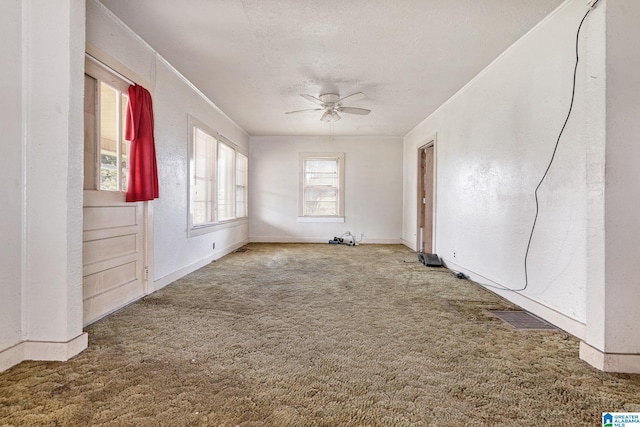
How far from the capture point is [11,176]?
5.91 ft

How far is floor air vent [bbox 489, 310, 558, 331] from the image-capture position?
8.14 feet

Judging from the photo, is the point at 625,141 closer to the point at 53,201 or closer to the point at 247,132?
the point at 53,201

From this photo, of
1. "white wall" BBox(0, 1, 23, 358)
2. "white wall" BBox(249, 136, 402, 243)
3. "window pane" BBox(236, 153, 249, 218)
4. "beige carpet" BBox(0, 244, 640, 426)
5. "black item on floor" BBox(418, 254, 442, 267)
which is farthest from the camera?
"white wall" BBox(249, 136, 402, 243)

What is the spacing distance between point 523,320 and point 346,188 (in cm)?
546

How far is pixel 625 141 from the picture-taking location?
1806mm

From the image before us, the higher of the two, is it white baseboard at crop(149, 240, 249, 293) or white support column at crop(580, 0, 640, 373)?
white support column at crop(580, 0, 640, 373)

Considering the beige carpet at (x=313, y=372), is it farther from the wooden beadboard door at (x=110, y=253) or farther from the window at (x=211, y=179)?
the window at (x=211, y=179)

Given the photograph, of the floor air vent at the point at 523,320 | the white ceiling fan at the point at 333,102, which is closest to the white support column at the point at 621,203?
the floor air vent at the point at 523,320

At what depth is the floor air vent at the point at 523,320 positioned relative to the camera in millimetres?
2482

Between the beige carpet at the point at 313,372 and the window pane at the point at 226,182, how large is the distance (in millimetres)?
3063

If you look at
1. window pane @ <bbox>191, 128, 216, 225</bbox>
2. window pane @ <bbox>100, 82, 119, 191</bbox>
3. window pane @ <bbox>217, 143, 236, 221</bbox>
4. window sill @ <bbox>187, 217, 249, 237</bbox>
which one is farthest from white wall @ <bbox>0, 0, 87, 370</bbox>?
window pane @ <bbox>217, 143, 236, 221</bbox>

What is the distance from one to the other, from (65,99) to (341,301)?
266 cm

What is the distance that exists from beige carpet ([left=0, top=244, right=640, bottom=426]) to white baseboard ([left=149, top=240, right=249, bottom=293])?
36 centimetres

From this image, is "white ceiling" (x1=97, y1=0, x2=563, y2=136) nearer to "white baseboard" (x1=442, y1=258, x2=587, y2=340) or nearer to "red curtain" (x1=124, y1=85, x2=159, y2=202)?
"red curtain" (x1=124, y1=85, x2=159, y2=202)
